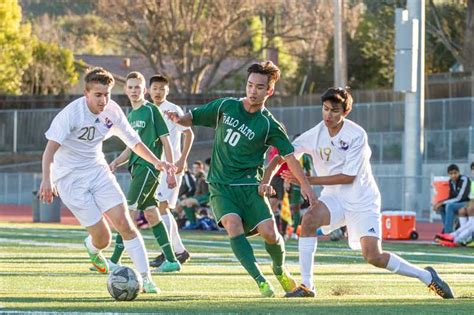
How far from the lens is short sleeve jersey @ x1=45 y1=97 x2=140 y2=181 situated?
1212 centimetres

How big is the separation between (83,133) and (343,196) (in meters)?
2.41

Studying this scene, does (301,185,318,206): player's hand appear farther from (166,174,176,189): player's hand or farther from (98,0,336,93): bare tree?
(98,0,336,93): bare tree

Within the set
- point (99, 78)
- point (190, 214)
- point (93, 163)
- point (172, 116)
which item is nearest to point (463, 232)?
point (190, 214)

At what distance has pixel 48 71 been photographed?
68.1 m

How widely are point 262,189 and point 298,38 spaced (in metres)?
48.7

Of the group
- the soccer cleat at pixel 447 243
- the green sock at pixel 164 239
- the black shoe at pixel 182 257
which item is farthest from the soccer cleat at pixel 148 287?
the soccer cleat at pixel 447 243

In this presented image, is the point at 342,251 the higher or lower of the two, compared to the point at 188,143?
lower

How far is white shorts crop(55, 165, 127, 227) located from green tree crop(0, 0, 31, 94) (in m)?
48.2

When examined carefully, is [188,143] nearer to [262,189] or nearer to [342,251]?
[262,189]

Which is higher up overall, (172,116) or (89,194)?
(172,116)

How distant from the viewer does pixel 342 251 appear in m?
20.5

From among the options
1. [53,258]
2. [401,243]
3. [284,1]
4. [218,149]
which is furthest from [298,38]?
[218,149]

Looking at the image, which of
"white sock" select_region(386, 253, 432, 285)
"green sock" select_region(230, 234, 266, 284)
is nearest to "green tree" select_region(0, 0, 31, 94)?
"green sock" select_region(230, 234, 266, 284)

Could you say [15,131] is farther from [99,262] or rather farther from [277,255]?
[277,255]
